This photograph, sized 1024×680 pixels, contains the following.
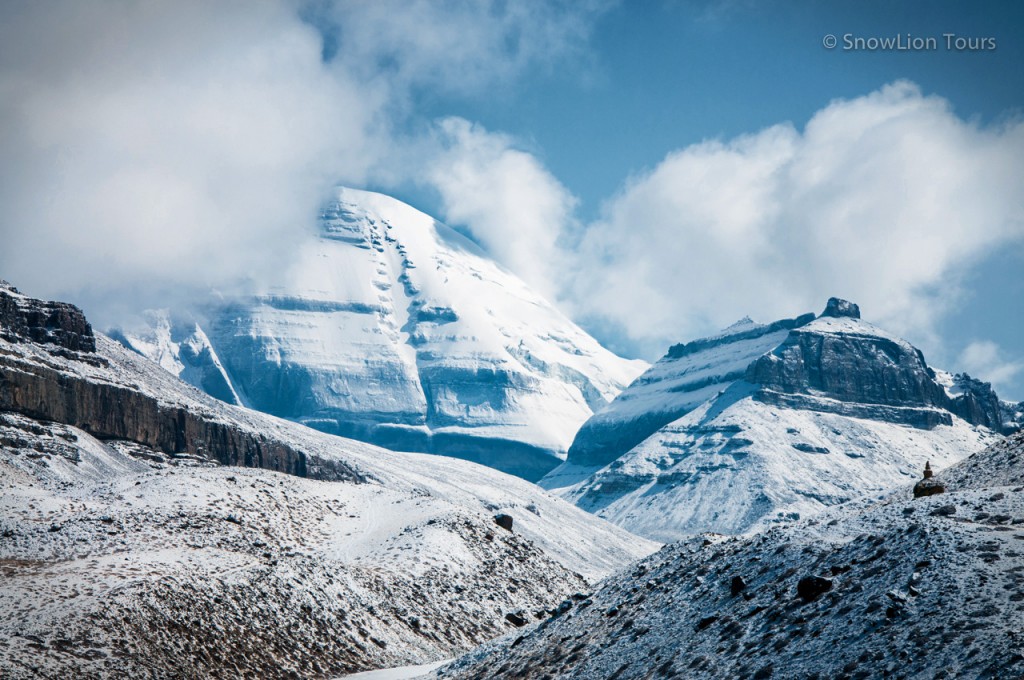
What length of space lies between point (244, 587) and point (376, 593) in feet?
40.3

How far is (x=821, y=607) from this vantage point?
108 ft

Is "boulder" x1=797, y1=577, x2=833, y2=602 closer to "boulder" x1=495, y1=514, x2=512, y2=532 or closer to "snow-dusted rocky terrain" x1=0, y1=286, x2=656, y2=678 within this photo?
"snow-dusted rocky terrain" x1=0, y1=286, x2=656, y2=678

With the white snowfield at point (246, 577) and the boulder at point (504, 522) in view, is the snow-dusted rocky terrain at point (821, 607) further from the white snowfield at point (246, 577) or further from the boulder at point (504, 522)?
the boulder at point (504, 522)

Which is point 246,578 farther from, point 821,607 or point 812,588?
point 821,607

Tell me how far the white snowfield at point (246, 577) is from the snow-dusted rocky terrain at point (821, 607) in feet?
50.1

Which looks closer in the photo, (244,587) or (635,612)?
(635,612)

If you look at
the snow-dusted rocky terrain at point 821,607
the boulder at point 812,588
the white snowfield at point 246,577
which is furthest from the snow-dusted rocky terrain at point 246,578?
the boulder at point 812,588

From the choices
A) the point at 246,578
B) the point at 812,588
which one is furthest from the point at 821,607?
the point at 246,578

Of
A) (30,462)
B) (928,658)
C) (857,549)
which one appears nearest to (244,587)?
(857,549)

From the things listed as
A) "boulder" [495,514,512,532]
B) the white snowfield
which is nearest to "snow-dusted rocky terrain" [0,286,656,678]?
the white snowfield

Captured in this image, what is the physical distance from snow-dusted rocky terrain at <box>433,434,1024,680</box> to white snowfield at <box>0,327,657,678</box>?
1526cm

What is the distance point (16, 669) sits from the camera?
44594mm

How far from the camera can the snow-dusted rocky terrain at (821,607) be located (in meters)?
28.8

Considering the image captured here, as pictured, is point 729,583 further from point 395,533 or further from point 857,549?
point 395,533
